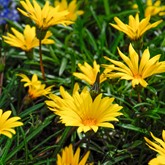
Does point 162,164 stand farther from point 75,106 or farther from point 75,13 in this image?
point 75,13

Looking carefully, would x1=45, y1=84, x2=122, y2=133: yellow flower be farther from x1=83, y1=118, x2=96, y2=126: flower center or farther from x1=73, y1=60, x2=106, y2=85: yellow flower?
x1=73, y1=60, x2=106, y2=85: yellow flower

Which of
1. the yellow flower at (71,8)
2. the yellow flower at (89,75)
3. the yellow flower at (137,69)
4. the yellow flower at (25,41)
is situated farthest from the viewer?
the yellow flower at (71,8)

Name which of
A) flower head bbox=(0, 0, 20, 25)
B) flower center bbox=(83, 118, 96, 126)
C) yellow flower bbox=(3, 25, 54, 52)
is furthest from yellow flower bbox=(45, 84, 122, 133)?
flower head bbox=(0, 0, 20, 25)

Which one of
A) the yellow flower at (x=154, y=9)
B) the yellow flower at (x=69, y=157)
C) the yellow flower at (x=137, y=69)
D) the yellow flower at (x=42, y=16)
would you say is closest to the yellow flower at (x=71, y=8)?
the yellow flower at (x=154, y=9)

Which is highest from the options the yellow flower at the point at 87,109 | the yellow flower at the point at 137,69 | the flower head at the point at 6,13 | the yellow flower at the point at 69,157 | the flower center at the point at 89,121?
the flower head at the point at 6,13

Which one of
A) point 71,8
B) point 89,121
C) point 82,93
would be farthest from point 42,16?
point 71,8

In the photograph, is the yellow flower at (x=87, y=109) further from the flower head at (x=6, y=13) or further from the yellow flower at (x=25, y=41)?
the flower head at (x=6, y=13)

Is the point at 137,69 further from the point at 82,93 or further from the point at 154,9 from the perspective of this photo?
the point at 154,9
